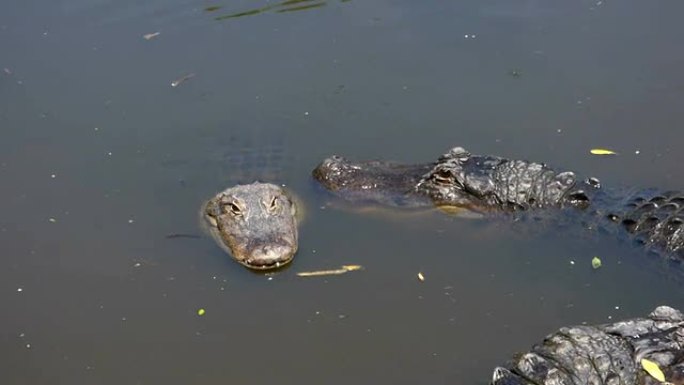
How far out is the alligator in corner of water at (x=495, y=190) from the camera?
8.16m

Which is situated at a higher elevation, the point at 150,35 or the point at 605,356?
the point at 605,356

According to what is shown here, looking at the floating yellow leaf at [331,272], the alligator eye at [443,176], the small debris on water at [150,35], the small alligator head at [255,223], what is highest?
the small debris on water at [150,35]

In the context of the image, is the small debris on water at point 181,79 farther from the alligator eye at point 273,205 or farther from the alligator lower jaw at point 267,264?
the alligator lower jaw at point 267,264

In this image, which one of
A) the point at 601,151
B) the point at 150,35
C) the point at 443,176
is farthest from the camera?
the point at 150,35

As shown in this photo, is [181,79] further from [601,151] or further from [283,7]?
[601,151]

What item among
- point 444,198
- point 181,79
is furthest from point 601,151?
point 181,79

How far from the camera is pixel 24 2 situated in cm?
1245

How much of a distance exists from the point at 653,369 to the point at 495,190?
343cm

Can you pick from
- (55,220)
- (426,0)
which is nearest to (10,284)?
(55,220)

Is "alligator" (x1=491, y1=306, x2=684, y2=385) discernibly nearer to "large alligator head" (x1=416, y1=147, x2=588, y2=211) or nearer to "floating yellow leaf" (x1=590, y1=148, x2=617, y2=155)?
"large alligator head" (x1=416, y1=147, x2=588, y2=211)

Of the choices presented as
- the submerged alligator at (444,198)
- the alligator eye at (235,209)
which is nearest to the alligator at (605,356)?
the submerged alligator at (444,198)

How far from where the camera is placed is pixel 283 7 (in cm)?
1212

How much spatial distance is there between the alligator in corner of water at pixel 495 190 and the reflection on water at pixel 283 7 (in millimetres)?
3467

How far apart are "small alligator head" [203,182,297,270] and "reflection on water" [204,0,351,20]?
361 cm
